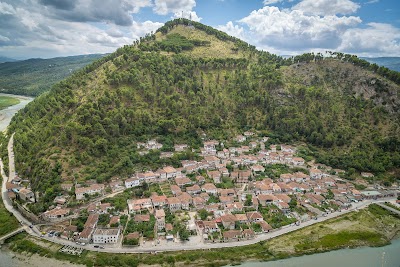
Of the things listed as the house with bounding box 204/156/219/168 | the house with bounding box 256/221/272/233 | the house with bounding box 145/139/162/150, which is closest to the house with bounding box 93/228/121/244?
the house with bounding box 256/221/272/233

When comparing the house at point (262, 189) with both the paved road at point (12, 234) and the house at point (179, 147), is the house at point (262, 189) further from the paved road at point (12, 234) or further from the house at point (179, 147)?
the paved road at point (12, 234)

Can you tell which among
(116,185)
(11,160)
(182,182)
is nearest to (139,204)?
(116,185)

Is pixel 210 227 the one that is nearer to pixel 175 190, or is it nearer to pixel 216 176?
pixel 175 190

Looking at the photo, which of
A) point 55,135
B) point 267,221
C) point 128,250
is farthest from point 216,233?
point 55,135

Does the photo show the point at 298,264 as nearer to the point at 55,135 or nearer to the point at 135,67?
A: the point at 55,135

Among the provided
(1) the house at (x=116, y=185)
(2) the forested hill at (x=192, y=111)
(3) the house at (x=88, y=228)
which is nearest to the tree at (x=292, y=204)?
(2) the forested hill at (x=192, y=111)

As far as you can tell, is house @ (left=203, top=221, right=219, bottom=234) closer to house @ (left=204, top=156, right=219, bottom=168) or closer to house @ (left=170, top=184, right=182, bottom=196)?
house @ (left=170, top=184, right=182, bottom=196)

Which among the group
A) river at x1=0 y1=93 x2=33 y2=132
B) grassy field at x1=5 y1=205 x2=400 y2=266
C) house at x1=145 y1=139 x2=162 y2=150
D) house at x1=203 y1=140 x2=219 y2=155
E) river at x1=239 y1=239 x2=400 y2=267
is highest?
house at x1=145 y1=139 x2=162 y2=150
